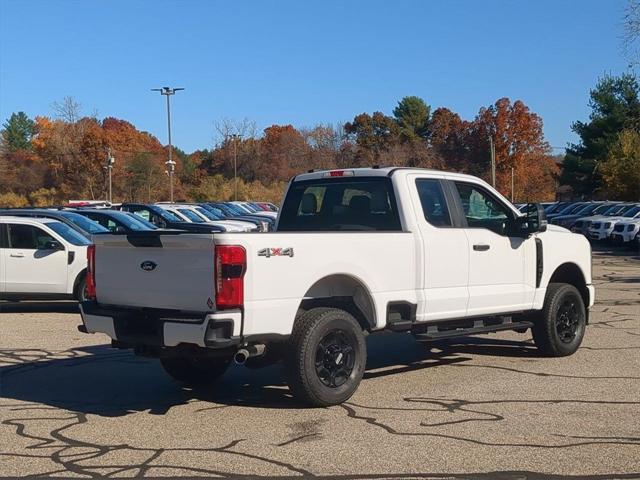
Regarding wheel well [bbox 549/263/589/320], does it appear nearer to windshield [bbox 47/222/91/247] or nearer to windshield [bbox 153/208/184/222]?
windshield [bbox 47/222/91/247]

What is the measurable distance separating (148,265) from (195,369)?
159 centimetres

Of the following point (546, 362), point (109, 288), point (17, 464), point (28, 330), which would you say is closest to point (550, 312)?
point (546, 362)

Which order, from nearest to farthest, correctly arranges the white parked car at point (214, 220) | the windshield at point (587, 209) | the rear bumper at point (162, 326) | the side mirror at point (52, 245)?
the rear bumper at point (162, 326) → the side mirror at point (52, 245) → the white parked car at point (214, 220) → the windshield at point (587, 209)

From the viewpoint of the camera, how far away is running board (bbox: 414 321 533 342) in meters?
8.53

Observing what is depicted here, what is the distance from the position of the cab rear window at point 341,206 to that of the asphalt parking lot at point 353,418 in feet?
5.28

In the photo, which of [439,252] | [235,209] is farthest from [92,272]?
[235,209]

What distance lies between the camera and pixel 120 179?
75.0 m

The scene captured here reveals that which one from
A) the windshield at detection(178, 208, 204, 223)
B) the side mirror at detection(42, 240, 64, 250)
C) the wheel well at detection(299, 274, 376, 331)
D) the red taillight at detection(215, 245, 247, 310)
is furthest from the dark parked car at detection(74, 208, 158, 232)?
the red taillight at detection(215, 245, 247, 310)

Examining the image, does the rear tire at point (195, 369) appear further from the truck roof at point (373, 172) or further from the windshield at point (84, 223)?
the windshield at point (84, 223)

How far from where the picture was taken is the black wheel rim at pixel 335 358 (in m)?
7.58

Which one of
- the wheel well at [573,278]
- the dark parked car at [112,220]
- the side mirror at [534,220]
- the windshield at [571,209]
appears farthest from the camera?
the windshield at [571,209]

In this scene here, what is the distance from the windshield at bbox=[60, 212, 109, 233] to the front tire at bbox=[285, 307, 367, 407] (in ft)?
32.5

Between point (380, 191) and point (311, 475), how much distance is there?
3.76m


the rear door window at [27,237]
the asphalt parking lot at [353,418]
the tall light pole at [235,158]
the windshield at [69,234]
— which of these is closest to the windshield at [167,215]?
the windshield at [69,234]
